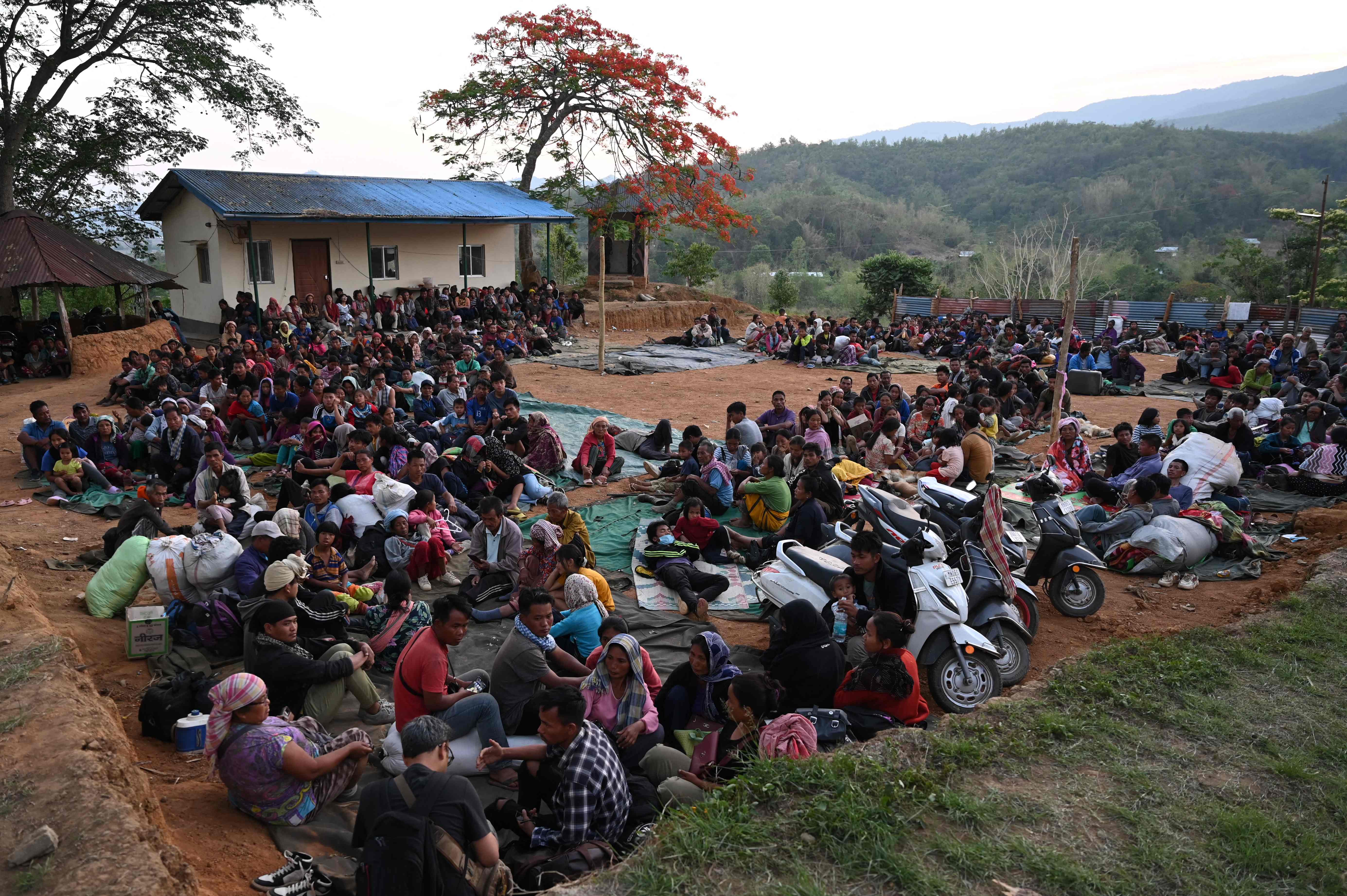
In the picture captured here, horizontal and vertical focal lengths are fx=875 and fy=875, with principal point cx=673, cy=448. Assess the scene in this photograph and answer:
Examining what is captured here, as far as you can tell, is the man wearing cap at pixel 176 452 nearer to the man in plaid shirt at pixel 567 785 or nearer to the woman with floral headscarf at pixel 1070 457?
the man in plaid shirt at pixel 567 785

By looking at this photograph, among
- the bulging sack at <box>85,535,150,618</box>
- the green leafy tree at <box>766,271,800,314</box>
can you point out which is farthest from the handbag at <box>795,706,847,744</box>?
the green leafy tree at <box>766,271,800,314</box>

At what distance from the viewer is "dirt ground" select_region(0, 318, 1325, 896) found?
13.8ft

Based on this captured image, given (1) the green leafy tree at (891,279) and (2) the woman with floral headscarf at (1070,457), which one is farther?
(1) the green leafy tree at (891,279)

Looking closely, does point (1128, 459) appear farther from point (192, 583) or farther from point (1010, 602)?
point (192, 583)

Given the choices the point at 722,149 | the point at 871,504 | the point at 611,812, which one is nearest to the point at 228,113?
the point at 722,149

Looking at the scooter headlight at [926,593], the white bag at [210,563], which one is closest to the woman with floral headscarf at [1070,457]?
the scooter headlight at [926,593]

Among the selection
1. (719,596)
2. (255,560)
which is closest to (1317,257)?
(719,596)

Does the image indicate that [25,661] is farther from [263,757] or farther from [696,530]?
[696,530]

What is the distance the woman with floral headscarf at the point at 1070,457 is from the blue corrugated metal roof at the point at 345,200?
1699 centimetres

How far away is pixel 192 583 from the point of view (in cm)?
638

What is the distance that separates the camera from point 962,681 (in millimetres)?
5547

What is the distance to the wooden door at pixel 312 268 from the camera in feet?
70.5

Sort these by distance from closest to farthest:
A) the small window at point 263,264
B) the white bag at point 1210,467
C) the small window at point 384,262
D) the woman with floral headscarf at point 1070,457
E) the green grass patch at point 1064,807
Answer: the green grass patch at point 1064,807
the white bag at point 1210,467
the woman with floral headscarf at point 1070,457
the small window at point 263,264
the small window at point 384,262

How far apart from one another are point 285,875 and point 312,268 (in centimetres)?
2047
